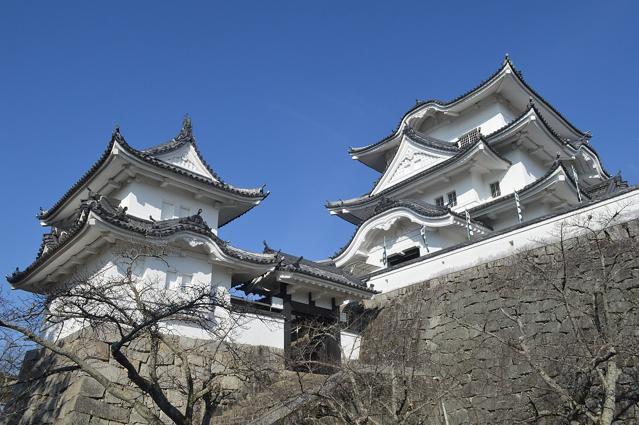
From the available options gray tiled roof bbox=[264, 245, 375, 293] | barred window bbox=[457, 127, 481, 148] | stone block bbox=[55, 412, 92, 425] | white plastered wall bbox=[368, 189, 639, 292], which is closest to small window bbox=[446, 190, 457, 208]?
barred window bbox=[457, 127, 481, 148]

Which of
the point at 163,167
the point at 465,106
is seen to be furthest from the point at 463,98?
the point at 163,167

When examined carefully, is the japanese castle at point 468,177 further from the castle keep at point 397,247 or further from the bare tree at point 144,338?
the bare tree at point 144,338

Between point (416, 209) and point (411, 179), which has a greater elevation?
point (411, 179)

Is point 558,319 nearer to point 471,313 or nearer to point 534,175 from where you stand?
point 471,313

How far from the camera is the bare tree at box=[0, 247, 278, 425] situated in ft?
19.7

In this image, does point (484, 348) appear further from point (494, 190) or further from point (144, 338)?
point (494, 190)

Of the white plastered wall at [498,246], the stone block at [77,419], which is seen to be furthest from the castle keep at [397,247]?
the stone block at [77,419]

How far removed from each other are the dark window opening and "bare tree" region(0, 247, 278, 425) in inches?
275

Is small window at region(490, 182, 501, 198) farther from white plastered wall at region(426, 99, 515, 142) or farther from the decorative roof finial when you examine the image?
the decorative roof finial

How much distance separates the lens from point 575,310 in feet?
31.7

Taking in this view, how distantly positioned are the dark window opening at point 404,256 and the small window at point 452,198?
109 inches

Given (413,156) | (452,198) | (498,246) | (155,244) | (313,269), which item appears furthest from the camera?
(413,156)

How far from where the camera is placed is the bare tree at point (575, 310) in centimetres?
785

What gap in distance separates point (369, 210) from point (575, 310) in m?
12.1
